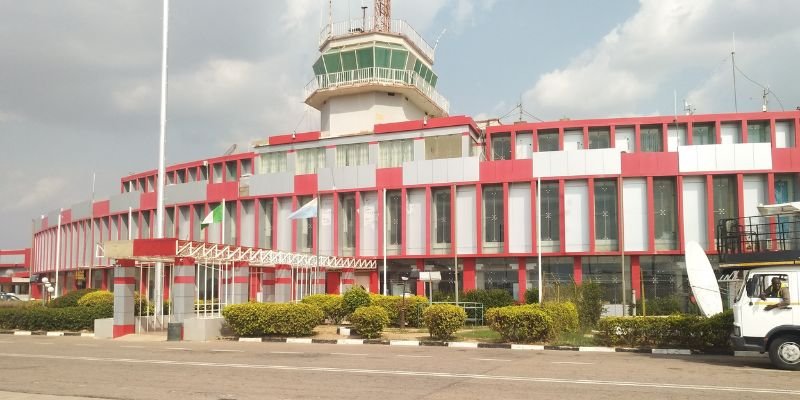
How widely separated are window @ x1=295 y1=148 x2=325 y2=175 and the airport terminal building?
115 millimetres

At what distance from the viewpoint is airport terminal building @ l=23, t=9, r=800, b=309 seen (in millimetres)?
42812

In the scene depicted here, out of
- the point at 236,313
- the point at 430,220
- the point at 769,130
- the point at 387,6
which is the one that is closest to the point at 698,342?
the point at 236,313

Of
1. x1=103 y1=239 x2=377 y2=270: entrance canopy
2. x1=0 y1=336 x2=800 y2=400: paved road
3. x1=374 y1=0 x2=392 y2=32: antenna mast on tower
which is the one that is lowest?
x1=0 y1=336 x2=800 y2=400: paved road

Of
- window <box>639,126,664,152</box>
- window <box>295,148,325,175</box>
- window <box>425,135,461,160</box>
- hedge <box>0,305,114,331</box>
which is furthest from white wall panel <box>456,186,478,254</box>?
hedge <box>0,305,114,331</box>

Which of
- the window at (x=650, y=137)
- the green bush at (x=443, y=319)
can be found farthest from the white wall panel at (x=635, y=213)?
the green bush at (x=443, y=319)

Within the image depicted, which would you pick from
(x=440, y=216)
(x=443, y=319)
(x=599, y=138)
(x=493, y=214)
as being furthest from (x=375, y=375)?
(x=599, y=138)

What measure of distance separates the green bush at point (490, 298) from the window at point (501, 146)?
15.4 m

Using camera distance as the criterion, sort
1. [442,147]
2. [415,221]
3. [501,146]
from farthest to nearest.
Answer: [501,146] < [442,147] < [415,221]

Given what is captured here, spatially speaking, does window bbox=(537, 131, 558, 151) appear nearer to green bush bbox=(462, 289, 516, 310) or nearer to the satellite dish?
green bush bbox=(462, 289, 516, 310)

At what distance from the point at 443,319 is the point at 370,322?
2975 mm

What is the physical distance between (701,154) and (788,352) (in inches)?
1087

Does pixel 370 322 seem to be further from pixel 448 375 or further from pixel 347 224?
pixel 347 224

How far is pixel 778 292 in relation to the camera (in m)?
17.7

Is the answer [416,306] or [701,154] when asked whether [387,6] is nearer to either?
[701,154]
